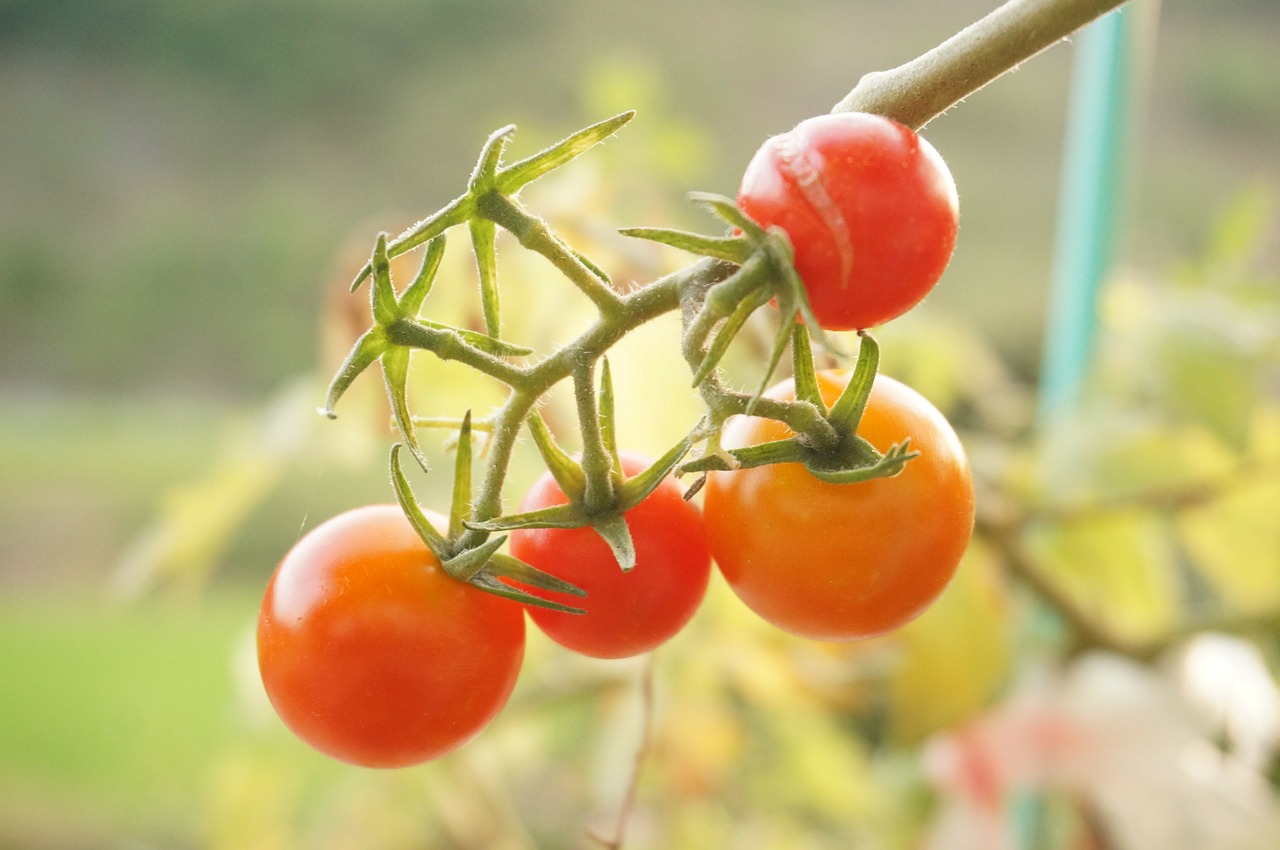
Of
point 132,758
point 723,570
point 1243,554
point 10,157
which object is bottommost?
point 132,758

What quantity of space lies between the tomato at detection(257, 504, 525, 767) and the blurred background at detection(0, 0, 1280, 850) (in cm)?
22

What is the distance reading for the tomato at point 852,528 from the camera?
17cm

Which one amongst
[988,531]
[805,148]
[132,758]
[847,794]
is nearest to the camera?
[805,148]

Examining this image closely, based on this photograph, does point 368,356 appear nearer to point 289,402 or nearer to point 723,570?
point 723,570

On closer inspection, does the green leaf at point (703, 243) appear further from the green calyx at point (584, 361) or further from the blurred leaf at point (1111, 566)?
the blurred leaf at point (1111, 566)

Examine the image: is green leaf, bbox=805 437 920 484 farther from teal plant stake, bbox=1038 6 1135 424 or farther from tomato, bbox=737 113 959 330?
teal plant stake, bbox=1038 6 1135 424

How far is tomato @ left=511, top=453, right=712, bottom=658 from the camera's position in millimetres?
181

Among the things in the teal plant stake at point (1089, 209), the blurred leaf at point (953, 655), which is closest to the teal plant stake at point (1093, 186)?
the teal plant stake at point (1089, 209)

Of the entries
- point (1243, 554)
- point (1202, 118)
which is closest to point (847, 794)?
point (1243, 554)

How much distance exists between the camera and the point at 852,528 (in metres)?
0.17

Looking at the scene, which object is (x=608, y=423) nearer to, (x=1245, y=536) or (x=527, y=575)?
(x=527, y=575)

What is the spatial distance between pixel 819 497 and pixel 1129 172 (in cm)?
38

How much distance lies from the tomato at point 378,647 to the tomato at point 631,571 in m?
0.01

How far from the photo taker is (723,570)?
186 millimetres
